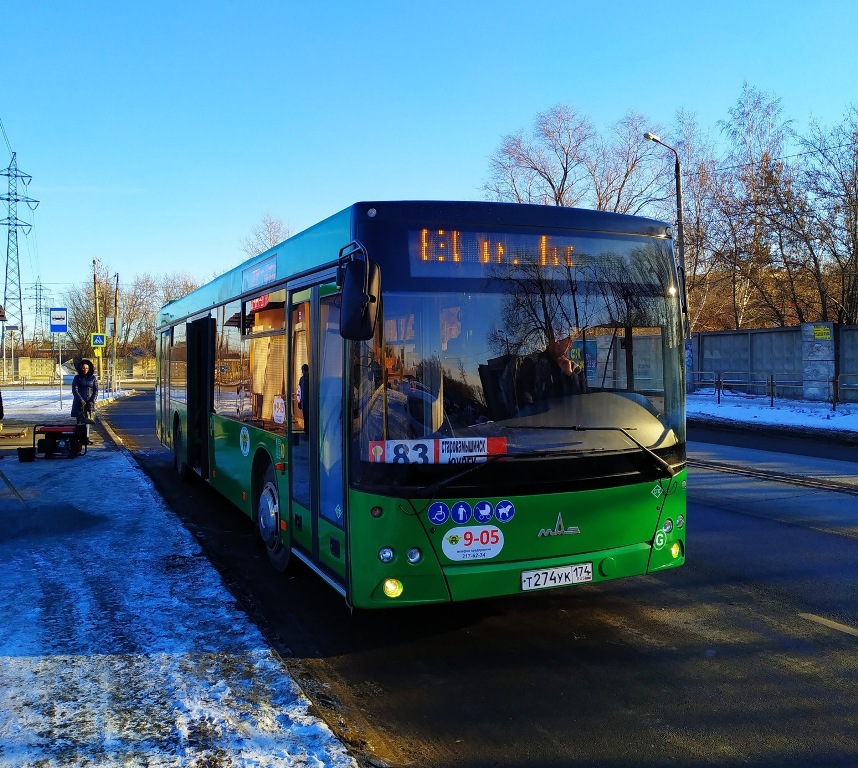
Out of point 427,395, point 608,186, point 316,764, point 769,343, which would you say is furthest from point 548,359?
point 608,186

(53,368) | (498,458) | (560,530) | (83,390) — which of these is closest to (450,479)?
(498,458)

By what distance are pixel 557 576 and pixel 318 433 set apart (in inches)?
75.6

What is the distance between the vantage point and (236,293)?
8.24 m

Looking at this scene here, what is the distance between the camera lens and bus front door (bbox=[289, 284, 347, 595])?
502 cm

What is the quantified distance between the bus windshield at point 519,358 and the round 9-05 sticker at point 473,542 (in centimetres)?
44

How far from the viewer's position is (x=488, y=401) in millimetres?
4672

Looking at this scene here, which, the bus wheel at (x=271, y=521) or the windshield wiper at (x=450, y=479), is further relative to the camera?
the bus wheel at (x=271, y=521)

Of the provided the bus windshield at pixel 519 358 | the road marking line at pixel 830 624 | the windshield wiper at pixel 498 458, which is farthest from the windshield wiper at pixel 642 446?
the road marking line at pixel 830 624

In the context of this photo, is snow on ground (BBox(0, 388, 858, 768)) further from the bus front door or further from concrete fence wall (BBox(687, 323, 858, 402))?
concrete fence wall (BBox(687, 323, 858, 402))

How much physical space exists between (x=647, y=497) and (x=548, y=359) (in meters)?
1.20

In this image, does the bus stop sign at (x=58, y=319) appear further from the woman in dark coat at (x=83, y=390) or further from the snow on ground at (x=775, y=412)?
the snow on ground at (x=775, y=412)

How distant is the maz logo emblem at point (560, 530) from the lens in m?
4.80

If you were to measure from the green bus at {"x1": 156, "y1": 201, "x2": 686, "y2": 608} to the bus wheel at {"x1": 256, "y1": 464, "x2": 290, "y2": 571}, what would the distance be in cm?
92

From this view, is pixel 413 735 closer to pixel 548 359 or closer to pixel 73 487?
pixel 548 359
